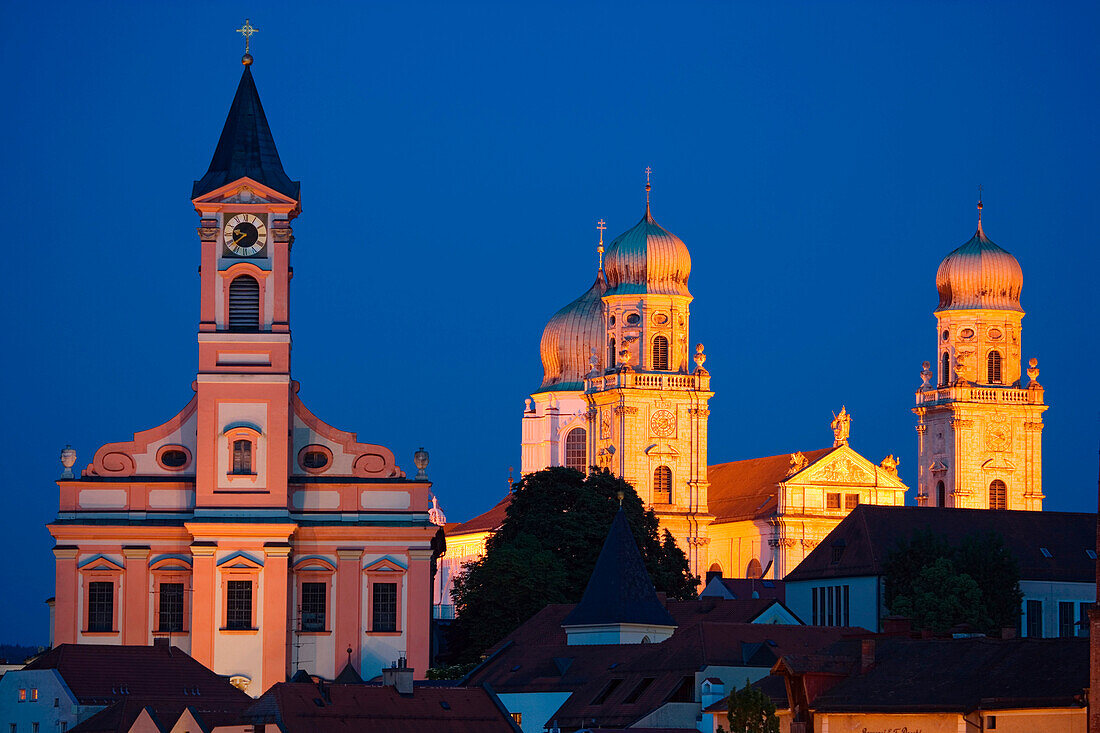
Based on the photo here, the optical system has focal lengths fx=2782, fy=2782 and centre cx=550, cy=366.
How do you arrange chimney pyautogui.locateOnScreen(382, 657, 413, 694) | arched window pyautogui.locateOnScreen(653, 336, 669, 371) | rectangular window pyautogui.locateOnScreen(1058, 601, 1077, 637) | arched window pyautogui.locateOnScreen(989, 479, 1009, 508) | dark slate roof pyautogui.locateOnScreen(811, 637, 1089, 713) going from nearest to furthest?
dark slate roof pyautogui.locateOnScreen(811, 637, 1089, 713), chimney pyautogui.locateOnScreen(382, 657, 413, 694), rectangular window pyautogui.locateOnScreen(1058, 601, 1077, 637), arched window pyautogui.locateOnScreen(653, 336, 669, 371), arched window pyautogui.locateOnScreen(989, 479, 1009, 508)

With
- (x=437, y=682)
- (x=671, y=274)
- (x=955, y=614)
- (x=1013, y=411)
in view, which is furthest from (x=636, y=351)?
(x=437, y=682)

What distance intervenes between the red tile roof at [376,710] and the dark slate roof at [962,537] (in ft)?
116

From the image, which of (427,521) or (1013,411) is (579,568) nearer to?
(427,521)

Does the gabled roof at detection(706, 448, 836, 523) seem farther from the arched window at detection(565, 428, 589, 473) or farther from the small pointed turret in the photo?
the small pointed turret

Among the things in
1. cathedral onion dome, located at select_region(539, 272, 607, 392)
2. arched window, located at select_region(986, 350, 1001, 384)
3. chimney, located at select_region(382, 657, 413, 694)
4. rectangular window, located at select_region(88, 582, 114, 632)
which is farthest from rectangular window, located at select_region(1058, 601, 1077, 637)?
cathedral onion dome, located at select_region(539, 272, 607, 392)

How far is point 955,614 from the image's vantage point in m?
99.4

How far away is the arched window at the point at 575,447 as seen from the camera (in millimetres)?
165625

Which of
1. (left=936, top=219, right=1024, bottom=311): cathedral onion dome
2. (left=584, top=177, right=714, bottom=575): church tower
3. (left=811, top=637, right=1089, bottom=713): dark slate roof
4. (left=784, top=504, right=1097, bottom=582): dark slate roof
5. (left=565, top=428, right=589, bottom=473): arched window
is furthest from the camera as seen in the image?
(left=565, top=428, right=589, bottom=473): arched window

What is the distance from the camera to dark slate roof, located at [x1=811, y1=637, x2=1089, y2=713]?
61594 mm

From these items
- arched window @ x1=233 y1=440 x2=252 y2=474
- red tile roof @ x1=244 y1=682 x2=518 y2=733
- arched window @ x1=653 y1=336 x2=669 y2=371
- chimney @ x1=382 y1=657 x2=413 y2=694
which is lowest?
red tile roof @ x1=244 y1=682 x2=518 y2=733

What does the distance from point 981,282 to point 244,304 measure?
7431 centimetres

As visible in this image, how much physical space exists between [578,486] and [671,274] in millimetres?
38580

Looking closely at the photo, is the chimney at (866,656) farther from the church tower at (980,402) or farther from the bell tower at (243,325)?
the church tower at (980,402)

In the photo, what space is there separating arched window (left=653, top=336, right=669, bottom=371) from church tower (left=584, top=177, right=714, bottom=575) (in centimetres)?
5
